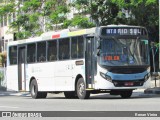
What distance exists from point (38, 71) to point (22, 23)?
52.4 ft

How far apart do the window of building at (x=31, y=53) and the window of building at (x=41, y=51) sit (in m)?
0.48

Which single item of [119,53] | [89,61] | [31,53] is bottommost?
[89,61]

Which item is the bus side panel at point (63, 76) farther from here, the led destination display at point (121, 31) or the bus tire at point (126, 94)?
A: the led destination display at point (121, 31)

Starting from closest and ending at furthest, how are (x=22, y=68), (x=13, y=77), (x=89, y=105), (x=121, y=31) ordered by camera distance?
(x=89, y=105) → (x=121, y=31) → (x=22, y=68) → (x=13, y=77)

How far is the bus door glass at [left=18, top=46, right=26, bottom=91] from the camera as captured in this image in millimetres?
33250

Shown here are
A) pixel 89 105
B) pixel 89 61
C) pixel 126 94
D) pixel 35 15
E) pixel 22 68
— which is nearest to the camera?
pixel 89 105

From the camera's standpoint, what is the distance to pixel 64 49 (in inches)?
1149

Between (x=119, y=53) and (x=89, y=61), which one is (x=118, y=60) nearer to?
(x=119, y=53)

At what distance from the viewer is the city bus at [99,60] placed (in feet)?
88.0

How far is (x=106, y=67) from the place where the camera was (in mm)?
26781

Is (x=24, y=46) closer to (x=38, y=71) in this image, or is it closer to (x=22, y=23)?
(x=38, y=71)

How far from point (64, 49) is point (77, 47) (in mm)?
1240

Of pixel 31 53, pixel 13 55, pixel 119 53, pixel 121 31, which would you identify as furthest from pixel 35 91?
pixel 121 31

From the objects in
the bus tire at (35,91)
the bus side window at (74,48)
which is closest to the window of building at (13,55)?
the bus tire at (35,91)
